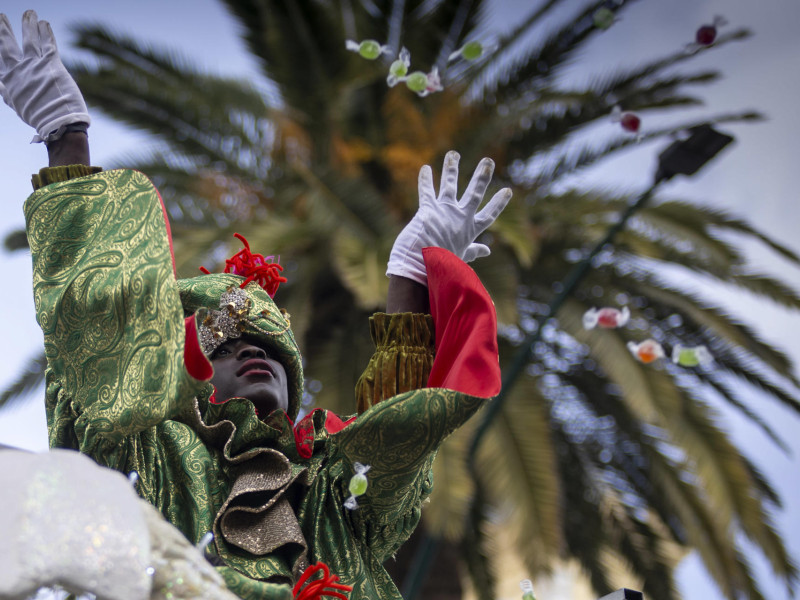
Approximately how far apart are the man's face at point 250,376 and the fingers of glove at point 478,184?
0.79 meters

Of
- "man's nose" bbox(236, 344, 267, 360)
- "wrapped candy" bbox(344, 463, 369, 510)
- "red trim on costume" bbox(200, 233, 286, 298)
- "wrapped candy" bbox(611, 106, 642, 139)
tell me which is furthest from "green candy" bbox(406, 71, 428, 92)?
"wrapped candy" bbox(344, 463, 369, 510)

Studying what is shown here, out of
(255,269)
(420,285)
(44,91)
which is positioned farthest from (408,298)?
(44,91)

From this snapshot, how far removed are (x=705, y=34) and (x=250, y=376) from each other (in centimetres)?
269

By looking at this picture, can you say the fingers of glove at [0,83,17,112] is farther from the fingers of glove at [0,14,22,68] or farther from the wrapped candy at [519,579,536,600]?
the wrapped candy at [519,579,536,600]

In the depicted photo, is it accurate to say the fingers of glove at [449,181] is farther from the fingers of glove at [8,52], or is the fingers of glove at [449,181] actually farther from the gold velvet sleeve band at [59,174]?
the fingers of glove at [8,52]

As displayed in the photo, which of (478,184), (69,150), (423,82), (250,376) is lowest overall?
(250,376)

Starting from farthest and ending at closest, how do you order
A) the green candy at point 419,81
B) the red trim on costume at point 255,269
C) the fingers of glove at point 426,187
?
the green candy at point 419,81 → the red trim on costume at point 255,269 → the fingers of glove at point 426,187

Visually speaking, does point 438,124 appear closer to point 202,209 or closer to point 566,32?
point 566,32

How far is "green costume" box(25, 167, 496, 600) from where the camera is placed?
240 cm

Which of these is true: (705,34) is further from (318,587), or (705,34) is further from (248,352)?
(318,587)

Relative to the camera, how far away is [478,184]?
321 cm

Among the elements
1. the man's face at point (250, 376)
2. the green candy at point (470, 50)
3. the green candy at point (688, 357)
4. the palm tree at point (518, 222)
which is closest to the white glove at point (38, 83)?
the man's face at point (250, 376)

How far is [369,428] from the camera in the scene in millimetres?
Answer: 2646

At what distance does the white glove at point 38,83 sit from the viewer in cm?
296
